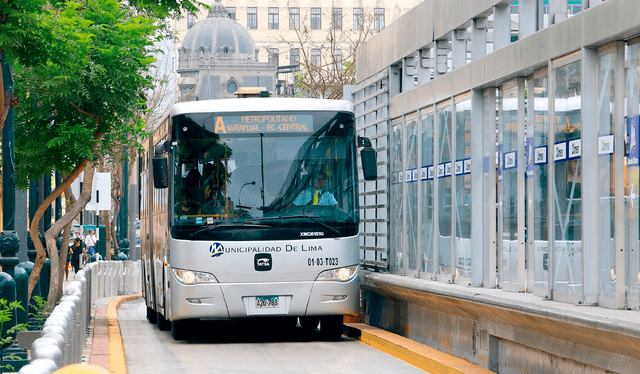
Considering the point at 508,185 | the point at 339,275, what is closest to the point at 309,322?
the point at 339,275

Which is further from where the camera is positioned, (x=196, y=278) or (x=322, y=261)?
(x=322, y=261)

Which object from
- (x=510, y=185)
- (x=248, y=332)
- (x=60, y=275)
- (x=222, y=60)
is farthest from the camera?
(x=222, y=60)

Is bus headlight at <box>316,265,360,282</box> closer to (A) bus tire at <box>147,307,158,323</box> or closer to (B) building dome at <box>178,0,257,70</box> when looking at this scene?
(A) bus tire at <box>147,307,158,323</box>

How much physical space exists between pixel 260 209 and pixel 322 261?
1.04 m

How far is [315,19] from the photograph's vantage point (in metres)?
125

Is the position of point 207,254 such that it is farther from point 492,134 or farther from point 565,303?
point 565,303

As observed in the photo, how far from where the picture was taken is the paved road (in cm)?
1250

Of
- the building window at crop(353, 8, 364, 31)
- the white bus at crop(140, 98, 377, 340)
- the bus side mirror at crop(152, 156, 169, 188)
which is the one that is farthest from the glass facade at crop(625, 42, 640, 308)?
the building window at crop(353, 8, 364, 31)

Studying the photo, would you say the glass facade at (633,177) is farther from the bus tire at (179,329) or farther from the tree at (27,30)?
Answer: the bus tire at (179,329)

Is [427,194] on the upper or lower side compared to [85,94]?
lower

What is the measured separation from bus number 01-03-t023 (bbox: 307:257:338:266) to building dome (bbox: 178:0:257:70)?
114 meters

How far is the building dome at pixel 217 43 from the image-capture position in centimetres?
12825

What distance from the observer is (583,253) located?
9.41 metres

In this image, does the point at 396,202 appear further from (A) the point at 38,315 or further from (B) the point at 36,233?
A: (B) the point at 36,233
